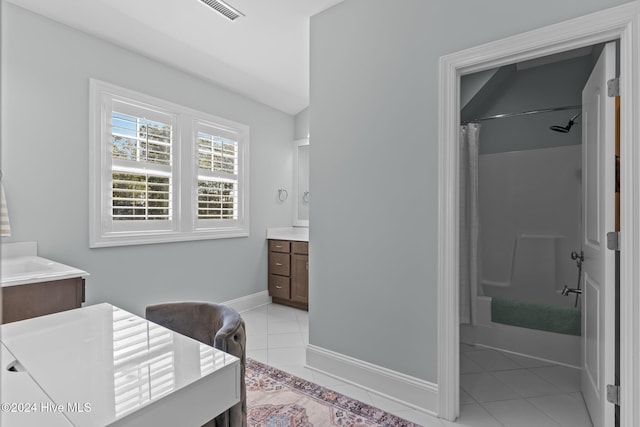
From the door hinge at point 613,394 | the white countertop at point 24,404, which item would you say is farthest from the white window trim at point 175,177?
the door hinge at point 613,394

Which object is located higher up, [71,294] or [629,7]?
[629,7]

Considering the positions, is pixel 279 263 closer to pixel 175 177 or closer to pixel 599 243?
pixel 175 177

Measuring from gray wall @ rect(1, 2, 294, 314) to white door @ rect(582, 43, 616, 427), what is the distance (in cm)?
320

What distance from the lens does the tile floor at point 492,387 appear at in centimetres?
209

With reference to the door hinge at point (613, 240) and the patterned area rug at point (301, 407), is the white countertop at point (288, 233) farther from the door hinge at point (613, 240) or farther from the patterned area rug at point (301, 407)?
the door hinge at point (613, 240)

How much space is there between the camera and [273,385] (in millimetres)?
2439

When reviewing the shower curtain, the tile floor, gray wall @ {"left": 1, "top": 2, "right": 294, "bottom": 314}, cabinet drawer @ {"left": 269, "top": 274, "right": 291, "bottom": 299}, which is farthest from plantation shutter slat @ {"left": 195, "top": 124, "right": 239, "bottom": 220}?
the shower curtain

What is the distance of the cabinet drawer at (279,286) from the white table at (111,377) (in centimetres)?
302

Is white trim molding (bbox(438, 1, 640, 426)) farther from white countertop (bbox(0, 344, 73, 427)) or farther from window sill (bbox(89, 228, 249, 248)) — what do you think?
window sill (bbox(89, 228, 249, 248))

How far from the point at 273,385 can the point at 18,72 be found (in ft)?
9.06

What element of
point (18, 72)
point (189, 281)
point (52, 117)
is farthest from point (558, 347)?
point (18, 72)

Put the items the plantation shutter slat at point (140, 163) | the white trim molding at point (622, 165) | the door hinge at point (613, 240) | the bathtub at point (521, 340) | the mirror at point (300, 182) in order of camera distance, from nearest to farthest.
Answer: the white trim molding at point (622, 165), the door hinge at point (613, 240), the bathtub at point (521, 340), the plantation shutter slat at point (140, 163), the mirror at point (300, 182)

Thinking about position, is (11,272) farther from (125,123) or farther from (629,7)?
(629,7)

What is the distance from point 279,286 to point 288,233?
76 cm
